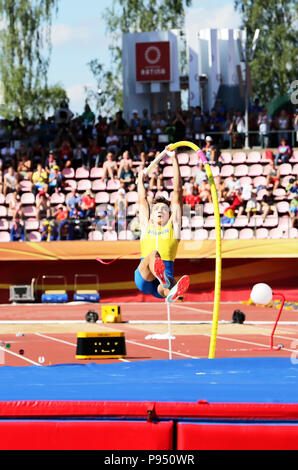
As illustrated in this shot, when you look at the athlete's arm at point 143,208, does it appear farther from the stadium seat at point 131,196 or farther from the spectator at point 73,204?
the stadium seat at point 131,196

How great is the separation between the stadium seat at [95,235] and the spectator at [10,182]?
3.23 meters

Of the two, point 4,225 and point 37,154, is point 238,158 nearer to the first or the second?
point 37,154

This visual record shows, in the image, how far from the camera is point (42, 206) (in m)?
23.2

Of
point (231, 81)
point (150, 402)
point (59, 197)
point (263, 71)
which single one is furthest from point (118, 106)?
point (150, 402)

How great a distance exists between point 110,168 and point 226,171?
3240 mm

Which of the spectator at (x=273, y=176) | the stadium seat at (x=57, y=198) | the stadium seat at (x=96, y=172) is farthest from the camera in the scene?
the stadium seat at (x=96, y=172)

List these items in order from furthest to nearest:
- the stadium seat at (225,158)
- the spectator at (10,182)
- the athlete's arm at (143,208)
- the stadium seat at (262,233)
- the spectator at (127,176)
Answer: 1. the stadium seat at (225,158)
2. the spectator at (10,182)
3. the spectator at (127,176)
4. the stadium seat at (262,233)
5. the athlete's arm at (143,208)

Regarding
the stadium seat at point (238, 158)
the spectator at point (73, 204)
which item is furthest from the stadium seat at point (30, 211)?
the stadium seat at point (238, 158)

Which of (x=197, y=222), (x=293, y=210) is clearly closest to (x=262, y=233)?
(x=293, y=210)

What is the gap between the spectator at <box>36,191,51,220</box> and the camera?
75.6ft

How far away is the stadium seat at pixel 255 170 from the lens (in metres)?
24.0

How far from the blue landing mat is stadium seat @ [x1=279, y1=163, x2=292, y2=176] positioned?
15.4 meters

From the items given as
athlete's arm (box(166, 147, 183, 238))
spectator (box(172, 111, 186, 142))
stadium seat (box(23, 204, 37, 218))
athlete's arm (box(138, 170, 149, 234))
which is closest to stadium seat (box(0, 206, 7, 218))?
stadium seat (box(23, 204, 37, 218))

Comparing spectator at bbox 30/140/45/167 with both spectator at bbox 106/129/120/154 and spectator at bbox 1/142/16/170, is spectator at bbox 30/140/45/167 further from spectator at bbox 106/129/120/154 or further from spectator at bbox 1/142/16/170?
spectator at bbox 106/129/120/154
